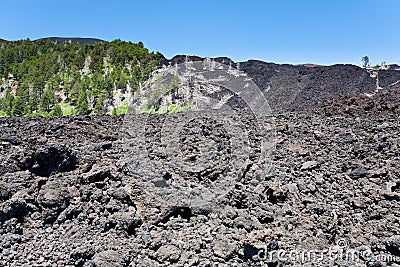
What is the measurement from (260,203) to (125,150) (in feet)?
8.52

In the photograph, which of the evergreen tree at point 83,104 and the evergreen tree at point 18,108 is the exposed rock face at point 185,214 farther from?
the evergreen tree at point 18,108

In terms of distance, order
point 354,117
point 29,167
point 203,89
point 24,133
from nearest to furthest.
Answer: point 29,167 → point 24,133 → point 354,117 → point 203,89

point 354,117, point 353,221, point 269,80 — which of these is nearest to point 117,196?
point 353,221

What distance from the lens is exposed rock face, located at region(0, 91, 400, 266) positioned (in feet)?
13.1

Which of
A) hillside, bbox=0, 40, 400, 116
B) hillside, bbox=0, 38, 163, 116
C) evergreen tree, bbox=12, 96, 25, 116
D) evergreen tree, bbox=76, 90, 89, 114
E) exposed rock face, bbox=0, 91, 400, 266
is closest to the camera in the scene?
exposed rock face, bbox=0, 91, 400, 266

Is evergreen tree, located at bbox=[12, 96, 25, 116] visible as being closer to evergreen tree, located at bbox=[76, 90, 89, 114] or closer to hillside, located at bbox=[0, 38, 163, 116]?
hillside, located at bbox=[0, 38, 163, 116]

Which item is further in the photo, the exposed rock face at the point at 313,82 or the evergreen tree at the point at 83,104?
the evergreen tree at the point at 83,104

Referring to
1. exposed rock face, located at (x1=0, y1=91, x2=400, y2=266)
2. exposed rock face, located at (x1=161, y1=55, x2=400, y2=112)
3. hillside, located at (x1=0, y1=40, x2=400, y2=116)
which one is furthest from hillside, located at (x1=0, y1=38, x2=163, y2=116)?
exposed rock face, located at (x1=0, y1=91, x2=400, y2=266)

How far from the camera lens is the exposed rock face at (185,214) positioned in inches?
157

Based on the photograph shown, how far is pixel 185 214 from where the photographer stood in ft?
15.1

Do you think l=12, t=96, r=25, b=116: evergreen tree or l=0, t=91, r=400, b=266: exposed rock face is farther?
l=12, t=96, r=25, b=116: evergreen tree

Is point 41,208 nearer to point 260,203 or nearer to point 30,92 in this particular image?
point 260,203

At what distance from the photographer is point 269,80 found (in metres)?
37.3

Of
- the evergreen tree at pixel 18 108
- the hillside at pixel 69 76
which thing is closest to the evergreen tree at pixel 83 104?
the hillside at pixel 69 76
